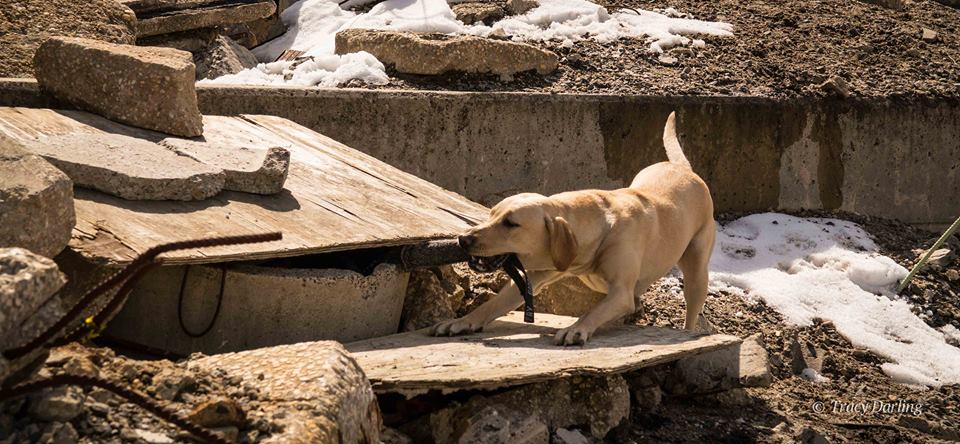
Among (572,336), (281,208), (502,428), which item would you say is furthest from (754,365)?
(281,208)

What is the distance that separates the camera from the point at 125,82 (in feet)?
21.8

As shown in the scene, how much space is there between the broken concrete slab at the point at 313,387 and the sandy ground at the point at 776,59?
195 inches

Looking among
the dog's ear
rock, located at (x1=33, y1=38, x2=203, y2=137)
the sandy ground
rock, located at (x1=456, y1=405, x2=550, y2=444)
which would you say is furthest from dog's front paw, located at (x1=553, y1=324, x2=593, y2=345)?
the sandy ground

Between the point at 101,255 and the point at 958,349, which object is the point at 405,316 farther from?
the point at 958,349

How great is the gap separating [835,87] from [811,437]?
16.2 feet

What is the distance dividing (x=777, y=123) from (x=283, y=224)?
5.51 metres

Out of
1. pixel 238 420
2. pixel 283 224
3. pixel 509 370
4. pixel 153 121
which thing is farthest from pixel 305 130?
pixel 238 420

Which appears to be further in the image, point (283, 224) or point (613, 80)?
point (613, 80)

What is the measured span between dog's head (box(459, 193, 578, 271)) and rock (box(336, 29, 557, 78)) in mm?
3203

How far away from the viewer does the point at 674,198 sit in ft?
23.6

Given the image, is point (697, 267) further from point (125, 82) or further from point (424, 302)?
point (125, 82)

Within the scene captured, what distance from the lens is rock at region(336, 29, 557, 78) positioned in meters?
9.44

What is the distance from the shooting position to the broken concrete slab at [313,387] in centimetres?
399

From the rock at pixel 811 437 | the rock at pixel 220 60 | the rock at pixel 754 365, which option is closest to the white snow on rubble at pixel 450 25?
the rock at pixel 220 60
